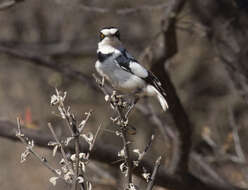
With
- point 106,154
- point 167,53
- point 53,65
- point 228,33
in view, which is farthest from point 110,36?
point 53,65

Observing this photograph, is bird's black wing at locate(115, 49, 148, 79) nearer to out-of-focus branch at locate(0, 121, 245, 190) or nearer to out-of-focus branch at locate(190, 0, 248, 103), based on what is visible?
out-of-focus branch at locate(0, 121, 245, 190)

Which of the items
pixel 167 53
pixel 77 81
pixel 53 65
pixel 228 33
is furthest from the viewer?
pixel 77 81

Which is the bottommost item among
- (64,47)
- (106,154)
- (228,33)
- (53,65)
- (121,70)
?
(64,47)

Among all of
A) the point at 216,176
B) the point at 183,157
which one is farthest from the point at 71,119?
the point at 216,176

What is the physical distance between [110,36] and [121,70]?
0.20 meters

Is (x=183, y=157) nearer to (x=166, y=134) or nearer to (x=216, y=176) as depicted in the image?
(x=166, y=134)

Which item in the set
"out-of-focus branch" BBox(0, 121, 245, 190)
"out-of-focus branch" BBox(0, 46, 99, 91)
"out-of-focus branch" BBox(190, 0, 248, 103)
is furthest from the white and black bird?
"out-of-focus branch" BBox(0, 46, 99, 91)

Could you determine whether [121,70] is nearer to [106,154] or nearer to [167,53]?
[167,53]

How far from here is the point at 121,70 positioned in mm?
3193

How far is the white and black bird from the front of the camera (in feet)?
10.4

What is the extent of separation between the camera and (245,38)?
4.24 m

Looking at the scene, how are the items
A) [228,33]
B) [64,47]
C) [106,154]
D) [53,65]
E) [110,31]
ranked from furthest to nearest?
[64,47], [53,65], [228,33], [106,154], [110,31]

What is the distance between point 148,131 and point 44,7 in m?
3.38

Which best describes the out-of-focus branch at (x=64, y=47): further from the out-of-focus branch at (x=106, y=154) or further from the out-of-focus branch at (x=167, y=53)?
the out-of-focus branch at (x=167, y=53)
